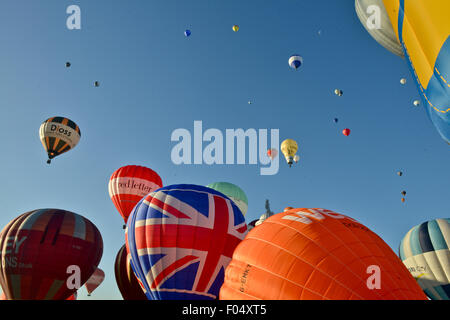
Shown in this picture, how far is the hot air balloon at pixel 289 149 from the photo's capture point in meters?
24.3

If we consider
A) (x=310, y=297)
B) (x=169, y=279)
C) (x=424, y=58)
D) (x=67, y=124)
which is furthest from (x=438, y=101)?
(x=67, y=124)

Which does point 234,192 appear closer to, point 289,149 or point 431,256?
point 289,149

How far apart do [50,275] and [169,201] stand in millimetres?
6399

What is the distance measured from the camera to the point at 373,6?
6797 millimetres

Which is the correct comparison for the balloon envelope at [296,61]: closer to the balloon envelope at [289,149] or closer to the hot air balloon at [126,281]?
the balloon envelope at [289,149]

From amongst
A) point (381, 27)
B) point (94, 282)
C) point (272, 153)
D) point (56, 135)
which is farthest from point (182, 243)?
point (94, 282)

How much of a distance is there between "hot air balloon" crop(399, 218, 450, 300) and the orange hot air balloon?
420 inches

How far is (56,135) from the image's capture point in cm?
2098

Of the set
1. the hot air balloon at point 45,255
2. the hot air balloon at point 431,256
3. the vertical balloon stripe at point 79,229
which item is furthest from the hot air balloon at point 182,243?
the hot air balloon at point 431,256

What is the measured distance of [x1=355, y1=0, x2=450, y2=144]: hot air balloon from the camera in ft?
12.6

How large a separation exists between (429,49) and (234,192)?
69.9 ft

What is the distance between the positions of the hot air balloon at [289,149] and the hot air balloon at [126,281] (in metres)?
13.3
